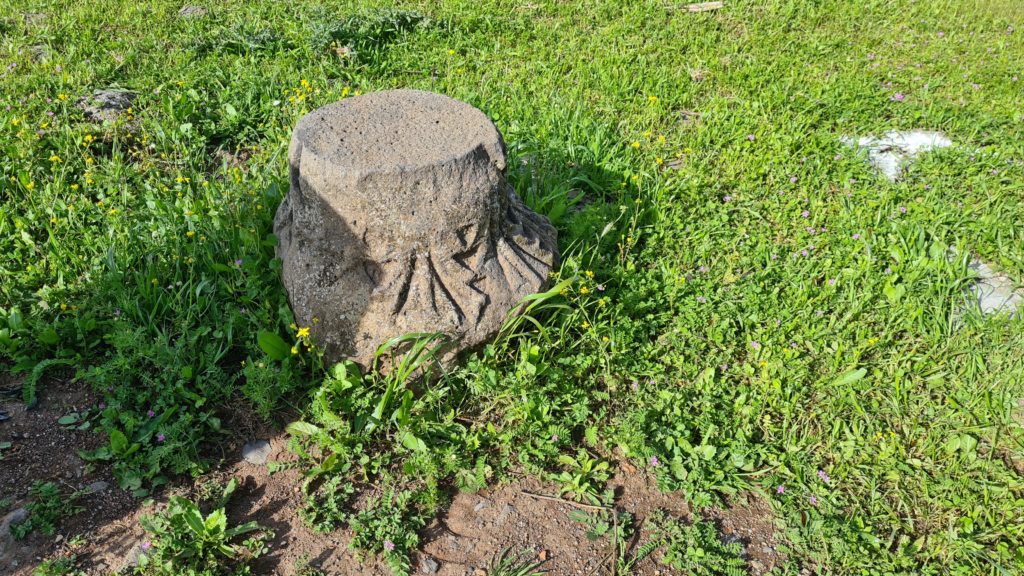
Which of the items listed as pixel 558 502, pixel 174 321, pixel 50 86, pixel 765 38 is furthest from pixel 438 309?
pixel 765 38

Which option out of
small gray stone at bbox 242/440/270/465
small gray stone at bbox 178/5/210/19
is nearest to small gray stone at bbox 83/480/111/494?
small gray stone at bbox 242/440/270/465

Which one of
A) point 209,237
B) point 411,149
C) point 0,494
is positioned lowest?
point 0,494

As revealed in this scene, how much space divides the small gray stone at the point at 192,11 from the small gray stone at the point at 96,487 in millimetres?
4852

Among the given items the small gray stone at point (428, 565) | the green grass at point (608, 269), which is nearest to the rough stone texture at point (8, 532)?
the green grass at point (608, 269)

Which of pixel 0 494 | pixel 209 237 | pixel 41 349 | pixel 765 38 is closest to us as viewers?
pixel 0 494

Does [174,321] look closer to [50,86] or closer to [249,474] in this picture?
[249,474]

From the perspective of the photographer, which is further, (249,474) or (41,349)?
(41,349)

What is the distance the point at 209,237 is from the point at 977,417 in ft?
13.4

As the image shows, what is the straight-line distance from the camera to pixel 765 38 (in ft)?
21.7

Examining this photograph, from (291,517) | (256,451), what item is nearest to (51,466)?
(256,451)

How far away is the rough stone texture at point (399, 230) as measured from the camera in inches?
116

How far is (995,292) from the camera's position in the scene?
159 inches

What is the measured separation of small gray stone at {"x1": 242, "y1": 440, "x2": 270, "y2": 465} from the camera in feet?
10.2

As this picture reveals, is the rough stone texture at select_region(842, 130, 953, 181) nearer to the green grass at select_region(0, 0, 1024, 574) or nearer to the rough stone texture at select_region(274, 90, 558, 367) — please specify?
the green grass at select_region(0, 0, 1024, 574)
